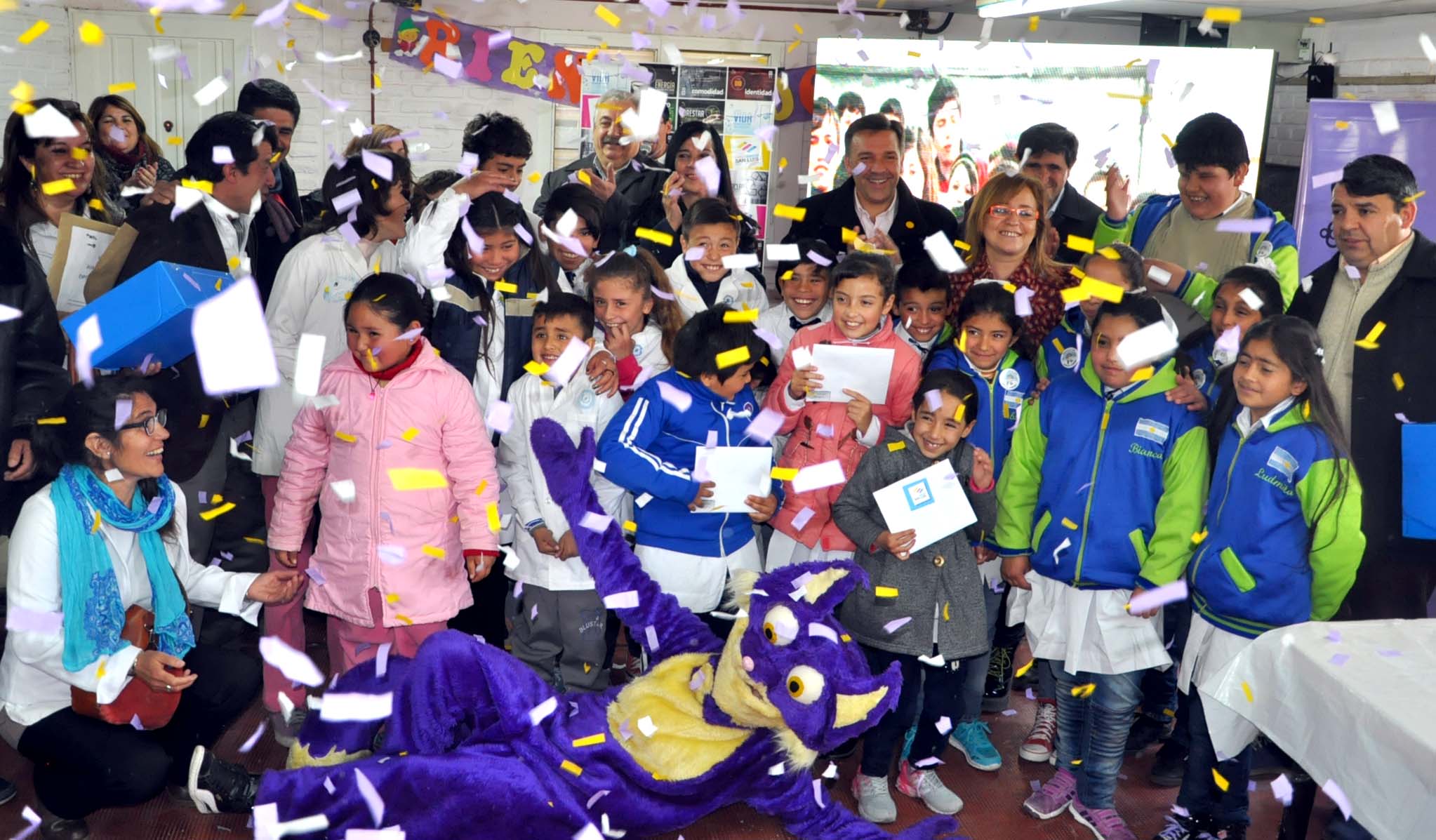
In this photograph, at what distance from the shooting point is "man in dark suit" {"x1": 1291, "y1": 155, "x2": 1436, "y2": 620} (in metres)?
2.97

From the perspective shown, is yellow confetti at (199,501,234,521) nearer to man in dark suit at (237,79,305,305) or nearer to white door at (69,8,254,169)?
man in dark suit at (237,79,305,305)

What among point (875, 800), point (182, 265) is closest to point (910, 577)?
point (875, 800)

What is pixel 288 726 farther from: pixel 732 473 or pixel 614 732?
pixel 732 473

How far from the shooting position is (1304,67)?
681 centimetres

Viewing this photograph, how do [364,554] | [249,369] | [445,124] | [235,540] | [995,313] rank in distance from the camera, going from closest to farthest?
[364,554]
[995,313]
[249,369]
[235,540]
[445,124]

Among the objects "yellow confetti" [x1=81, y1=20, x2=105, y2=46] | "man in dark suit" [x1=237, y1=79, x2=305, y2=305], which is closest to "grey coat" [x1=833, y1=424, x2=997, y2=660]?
"man in dark suit" [x1=237, y1=79, x2=305, y2=305]

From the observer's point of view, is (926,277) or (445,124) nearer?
(926,277)

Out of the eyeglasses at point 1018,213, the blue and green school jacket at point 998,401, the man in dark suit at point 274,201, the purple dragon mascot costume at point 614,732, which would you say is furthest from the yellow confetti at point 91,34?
the blue and green school jacket at point 998,401

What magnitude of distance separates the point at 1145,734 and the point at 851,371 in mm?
1307

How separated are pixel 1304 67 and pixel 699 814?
6186 mm

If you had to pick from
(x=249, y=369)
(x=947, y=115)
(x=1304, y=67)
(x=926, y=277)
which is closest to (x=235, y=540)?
(x=249, y=369)

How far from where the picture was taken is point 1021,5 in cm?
584

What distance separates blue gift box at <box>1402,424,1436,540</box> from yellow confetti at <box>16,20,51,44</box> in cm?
596

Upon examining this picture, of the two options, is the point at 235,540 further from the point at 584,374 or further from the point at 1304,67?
the point at 1304,67
